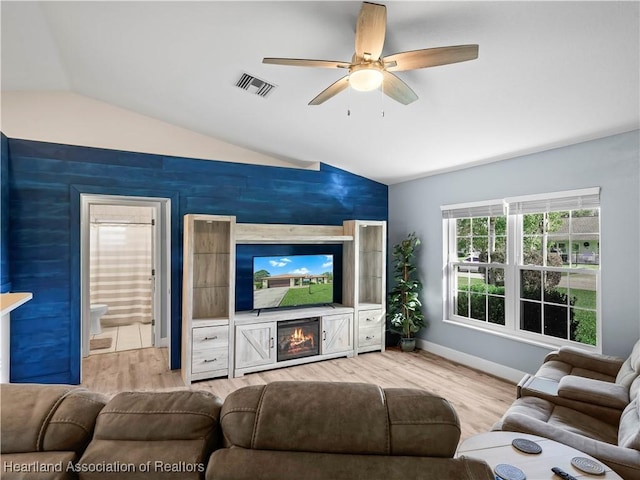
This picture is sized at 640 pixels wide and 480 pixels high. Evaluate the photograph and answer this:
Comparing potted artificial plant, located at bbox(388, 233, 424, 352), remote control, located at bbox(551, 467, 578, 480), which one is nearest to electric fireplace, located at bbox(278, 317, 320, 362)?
potted artificial plant, located at bbox(388, 233, 424, 352)

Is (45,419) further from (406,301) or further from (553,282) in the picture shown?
(406,301)

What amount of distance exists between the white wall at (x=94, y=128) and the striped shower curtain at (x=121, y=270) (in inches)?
105

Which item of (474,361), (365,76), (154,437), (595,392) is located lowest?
(474,361)

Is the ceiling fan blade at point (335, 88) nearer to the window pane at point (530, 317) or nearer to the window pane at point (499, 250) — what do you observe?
the window pane at point (499, 250)

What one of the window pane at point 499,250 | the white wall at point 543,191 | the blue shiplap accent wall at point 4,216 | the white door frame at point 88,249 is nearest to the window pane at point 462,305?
the white wall at point 543,191

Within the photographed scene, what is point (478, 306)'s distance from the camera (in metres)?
4.24

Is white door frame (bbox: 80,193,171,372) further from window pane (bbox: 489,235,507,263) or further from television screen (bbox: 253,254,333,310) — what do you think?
window pane (bbox: 489,235,507,263)

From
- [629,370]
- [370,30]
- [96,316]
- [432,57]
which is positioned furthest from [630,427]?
[96,316]

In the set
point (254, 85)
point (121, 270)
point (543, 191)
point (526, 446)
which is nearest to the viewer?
point (526, 446)

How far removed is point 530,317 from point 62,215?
16.7ft

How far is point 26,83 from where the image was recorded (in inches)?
133

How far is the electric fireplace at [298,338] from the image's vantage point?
4.19 meters

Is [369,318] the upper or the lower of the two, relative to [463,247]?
lower

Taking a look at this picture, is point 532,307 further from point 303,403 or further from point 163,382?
point 163,382
